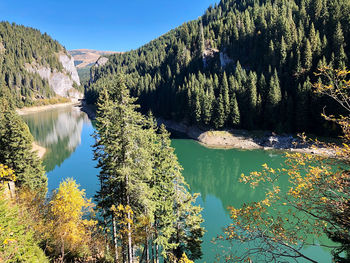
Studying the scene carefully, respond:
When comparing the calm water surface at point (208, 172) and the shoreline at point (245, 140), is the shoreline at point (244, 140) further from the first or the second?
the calm water surface at point (208, 172)

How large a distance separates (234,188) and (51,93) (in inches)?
8326

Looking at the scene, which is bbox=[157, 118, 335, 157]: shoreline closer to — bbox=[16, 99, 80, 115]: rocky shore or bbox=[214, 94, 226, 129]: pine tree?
bbox=[214, 94, 226, 129]: pine tree

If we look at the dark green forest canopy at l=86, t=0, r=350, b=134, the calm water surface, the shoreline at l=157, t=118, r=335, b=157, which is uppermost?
the dark green forest canopy at l=86, t=0, r=350, b=134

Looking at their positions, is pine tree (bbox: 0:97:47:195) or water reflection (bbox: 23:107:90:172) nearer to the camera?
pine tree (bbox: 0:97:47:195)

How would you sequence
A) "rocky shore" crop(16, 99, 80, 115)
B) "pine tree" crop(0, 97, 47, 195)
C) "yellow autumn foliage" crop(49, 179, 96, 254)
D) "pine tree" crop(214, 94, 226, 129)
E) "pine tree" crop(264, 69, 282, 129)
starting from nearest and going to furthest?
"yellow autumn foliage" crop(49, 179, 96, 254)
"pine tree" crop(0, 97, 47, 195)
"pine tree" crop(264, 69, 282, 129)
"pine tree" crop(214, 94, 226, 129)
"rocky shore" crop(16, 99, 80, 115)

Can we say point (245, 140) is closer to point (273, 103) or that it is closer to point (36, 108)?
point (273, 103)

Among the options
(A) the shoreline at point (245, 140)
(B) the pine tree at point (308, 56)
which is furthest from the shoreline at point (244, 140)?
(B) the pine tree at point (308, 56)

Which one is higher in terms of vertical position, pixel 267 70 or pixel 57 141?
pixel 267 70

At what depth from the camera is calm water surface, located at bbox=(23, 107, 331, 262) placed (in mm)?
25031

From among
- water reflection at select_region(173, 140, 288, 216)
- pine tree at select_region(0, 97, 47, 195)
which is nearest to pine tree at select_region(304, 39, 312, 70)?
water reflection at select_region(173, 140, 288, 216)

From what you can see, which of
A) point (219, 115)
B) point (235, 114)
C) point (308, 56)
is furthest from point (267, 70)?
point (219, 115)

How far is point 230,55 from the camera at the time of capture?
8306 cm

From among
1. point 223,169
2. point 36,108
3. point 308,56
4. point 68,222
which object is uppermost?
point 308,56

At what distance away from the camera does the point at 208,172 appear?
140ft
